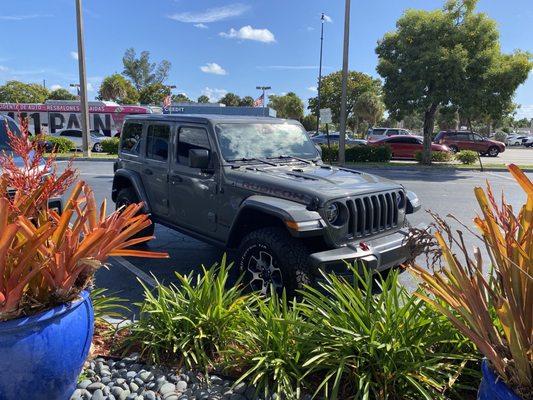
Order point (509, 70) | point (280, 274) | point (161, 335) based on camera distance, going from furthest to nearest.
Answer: point (509, 70) → point (280, 274) → point (161, 335)

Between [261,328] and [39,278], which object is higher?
[39,278]

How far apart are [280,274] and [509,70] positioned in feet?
56.8

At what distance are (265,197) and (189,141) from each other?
1473 mm

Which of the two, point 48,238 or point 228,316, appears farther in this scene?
point 228,316

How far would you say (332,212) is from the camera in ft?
12.4

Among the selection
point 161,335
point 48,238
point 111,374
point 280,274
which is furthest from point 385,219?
point 48,238

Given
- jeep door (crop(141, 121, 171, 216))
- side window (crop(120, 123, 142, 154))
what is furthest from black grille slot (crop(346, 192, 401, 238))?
side window (crop(120, 123, 142, 154))

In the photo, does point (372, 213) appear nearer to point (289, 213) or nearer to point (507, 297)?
point (289, 213)

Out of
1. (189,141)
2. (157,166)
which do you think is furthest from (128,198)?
(189,141)

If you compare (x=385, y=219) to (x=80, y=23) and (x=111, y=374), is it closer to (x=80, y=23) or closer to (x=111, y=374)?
(x=111, y=374)

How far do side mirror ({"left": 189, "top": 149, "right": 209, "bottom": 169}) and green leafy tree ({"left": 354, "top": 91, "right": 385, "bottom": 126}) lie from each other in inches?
1859

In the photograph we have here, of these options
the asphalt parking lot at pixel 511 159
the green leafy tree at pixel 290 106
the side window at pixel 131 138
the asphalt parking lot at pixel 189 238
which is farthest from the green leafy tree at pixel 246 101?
the side window at pixel 131 138

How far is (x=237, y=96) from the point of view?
79625 millimetres

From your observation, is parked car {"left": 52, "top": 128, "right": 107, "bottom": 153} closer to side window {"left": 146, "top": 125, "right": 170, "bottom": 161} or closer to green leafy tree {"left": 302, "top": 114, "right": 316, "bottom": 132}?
side window {"left": 146, "top": 125, "right": 170, "bottom": 161}
